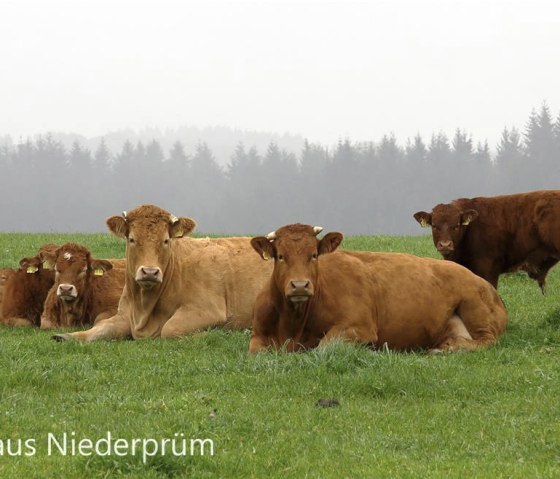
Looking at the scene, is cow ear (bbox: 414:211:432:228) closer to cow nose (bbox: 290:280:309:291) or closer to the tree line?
cow nose (bbox: 290:280:309:291)

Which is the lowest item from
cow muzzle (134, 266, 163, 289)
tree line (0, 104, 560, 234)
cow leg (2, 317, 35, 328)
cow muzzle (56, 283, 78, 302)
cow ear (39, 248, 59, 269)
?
tree line (0, 104, 560, 234)

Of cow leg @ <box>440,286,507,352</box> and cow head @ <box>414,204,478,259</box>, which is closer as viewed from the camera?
cow leg @ <box>440,286,507,352</box>

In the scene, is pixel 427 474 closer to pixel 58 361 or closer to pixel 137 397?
pixel 137 397

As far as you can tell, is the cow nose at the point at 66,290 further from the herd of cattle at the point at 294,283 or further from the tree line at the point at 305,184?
the tree line at the point at 305,184

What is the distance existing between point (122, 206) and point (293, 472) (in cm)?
18576

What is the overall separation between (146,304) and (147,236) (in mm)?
1186

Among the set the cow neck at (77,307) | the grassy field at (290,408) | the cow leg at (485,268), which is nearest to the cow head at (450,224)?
the cow leg at (485,268)

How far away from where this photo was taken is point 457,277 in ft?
41.0

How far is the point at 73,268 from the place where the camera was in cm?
1462

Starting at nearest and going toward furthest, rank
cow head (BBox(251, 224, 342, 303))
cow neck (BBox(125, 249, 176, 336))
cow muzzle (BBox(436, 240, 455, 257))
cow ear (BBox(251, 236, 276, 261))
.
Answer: cow head (BBox(251, 224, 342, 303)) → cow ear (BBox(251, 236, 276, 261)) → cow neck (BBox(125, 249, 176, 336)) → cow muzzle (BBox(436, 240, 455, 257))

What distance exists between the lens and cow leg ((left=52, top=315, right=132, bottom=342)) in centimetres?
1323

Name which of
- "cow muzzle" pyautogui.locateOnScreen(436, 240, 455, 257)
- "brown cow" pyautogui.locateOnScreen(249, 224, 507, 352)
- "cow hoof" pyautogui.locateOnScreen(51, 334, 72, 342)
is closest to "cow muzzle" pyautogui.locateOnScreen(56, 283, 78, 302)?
"cow hoof" pyautogui.locateOnScreen(51, 334, 72, 342)

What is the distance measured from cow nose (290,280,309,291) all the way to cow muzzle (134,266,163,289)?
2.75 metres

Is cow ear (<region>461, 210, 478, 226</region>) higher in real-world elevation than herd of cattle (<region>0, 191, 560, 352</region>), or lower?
higher
